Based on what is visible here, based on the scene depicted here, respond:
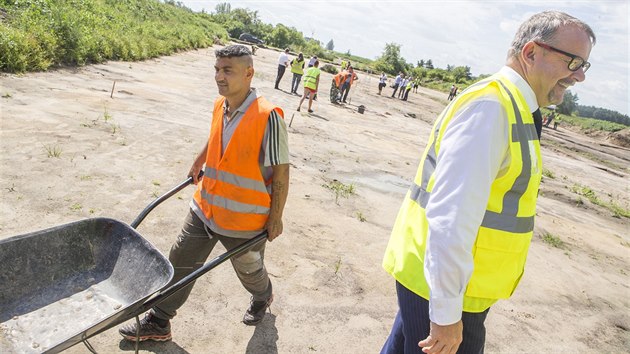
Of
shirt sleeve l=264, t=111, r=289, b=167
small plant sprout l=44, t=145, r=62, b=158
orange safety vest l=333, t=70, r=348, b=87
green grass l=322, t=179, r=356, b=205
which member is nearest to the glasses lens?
shirt sleeve l=264, t=111, r=289, b=167

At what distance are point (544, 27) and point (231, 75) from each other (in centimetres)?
171

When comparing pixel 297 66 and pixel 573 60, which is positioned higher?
pixel 573 60

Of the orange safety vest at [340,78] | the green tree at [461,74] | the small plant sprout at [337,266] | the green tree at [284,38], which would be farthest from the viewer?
the green tree at [461,74]

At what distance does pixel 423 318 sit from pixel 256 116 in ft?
4.89

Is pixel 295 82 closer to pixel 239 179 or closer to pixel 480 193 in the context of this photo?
pixel 239 179

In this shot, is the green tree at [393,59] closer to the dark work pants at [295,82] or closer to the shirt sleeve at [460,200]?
the dark work pants at [295,82]

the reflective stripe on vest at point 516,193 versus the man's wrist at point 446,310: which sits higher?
the reflective stripe on vest at point 516,193

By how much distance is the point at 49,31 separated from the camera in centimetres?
1055

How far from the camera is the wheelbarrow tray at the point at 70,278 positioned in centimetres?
202

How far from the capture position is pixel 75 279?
236 centimetres

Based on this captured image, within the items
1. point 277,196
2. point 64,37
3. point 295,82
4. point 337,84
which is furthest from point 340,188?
point 295,82

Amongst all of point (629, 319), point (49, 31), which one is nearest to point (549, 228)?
point (629, 319)

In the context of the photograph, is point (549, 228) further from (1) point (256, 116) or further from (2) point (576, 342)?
(1) point (256, 116)

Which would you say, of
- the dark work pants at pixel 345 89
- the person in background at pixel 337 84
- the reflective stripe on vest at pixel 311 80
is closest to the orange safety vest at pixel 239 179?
the reflective stripe on vest at pixel 311 80
